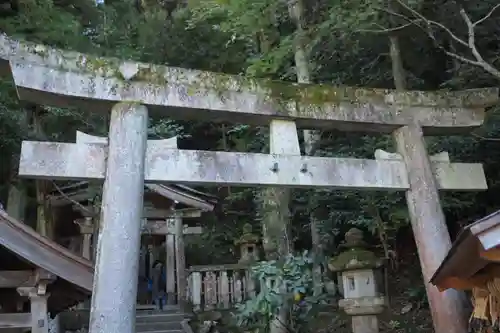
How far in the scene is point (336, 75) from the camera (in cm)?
1148

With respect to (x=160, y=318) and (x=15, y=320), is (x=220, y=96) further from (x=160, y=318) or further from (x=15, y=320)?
(x=160, y=318)

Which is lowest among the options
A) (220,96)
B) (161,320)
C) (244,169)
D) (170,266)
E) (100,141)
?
(161,320)

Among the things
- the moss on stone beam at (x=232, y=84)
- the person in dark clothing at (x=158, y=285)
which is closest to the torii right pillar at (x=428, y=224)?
the moss on stone beam at (x=232, y=84)

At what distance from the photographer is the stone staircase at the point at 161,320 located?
38.6 feet

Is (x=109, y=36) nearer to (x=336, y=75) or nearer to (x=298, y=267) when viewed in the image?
(x=336, y=75)

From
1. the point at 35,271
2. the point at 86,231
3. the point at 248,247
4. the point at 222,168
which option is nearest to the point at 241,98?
the point at 222,168

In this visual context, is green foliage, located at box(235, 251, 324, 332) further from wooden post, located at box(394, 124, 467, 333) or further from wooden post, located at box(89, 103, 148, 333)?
wooden post, located at box(89, 103, 148, 333)

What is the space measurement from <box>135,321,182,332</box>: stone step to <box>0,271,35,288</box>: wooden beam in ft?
18.3

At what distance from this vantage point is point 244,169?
497 centimetres

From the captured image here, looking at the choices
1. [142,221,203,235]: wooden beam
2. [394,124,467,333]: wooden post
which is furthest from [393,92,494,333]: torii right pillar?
[142,221,203,235]: wooden beam

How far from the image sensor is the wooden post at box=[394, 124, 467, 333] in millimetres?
4992

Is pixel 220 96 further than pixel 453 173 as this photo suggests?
No

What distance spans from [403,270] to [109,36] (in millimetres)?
10557

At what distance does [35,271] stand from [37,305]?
46 cm
